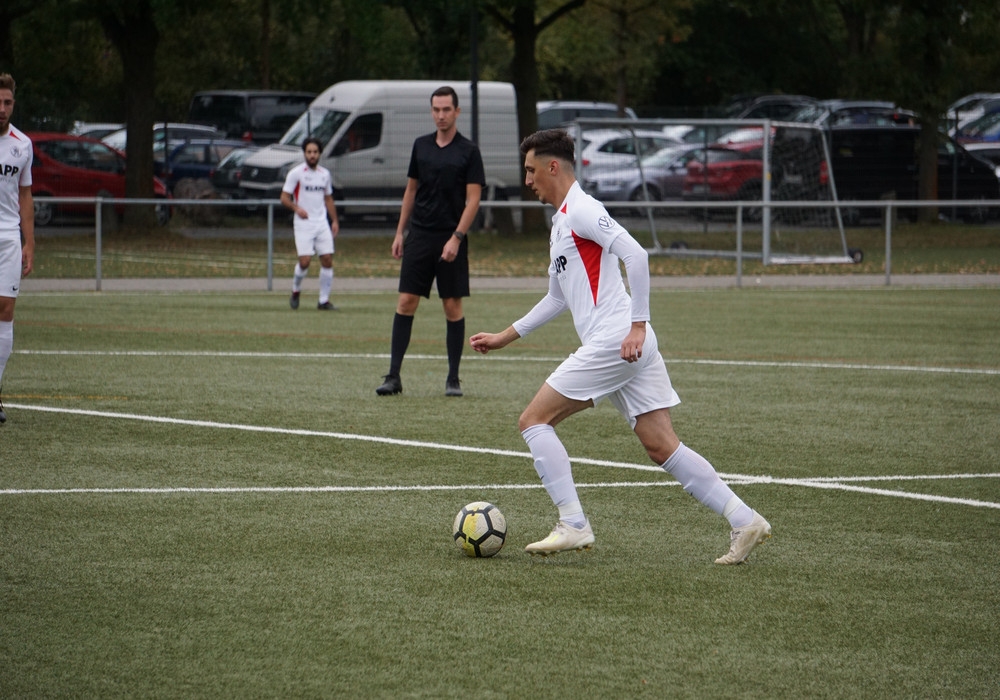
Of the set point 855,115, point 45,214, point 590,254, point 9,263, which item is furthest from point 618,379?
point 855,115

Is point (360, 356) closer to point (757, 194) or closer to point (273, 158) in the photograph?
point (757, 194)

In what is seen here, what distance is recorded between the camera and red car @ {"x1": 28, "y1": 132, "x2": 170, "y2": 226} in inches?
1176

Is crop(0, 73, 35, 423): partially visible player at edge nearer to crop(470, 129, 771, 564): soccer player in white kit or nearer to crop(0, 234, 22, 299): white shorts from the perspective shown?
crop(0, 234, 22, 299): white shorts

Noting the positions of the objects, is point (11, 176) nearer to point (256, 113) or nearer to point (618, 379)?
point (618, 379)

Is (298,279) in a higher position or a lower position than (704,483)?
higher

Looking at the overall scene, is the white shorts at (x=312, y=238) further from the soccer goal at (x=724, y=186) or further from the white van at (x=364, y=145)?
the white van at (x=364, y=145)

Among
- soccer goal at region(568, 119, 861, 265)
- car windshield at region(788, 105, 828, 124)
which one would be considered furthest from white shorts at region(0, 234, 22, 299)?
car windshield at region(788, 105, 828, 124)

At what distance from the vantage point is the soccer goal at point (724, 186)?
81.8 feet

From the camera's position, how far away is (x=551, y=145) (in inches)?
232

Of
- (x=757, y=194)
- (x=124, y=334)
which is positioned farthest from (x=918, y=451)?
(x=757, y=194)

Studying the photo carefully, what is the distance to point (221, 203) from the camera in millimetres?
21953

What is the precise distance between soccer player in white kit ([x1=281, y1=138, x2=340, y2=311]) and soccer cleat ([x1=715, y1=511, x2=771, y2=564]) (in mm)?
12914

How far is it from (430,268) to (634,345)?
5089 mm

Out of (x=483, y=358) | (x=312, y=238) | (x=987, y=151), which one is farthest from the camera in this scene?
(x=987, y=151)
